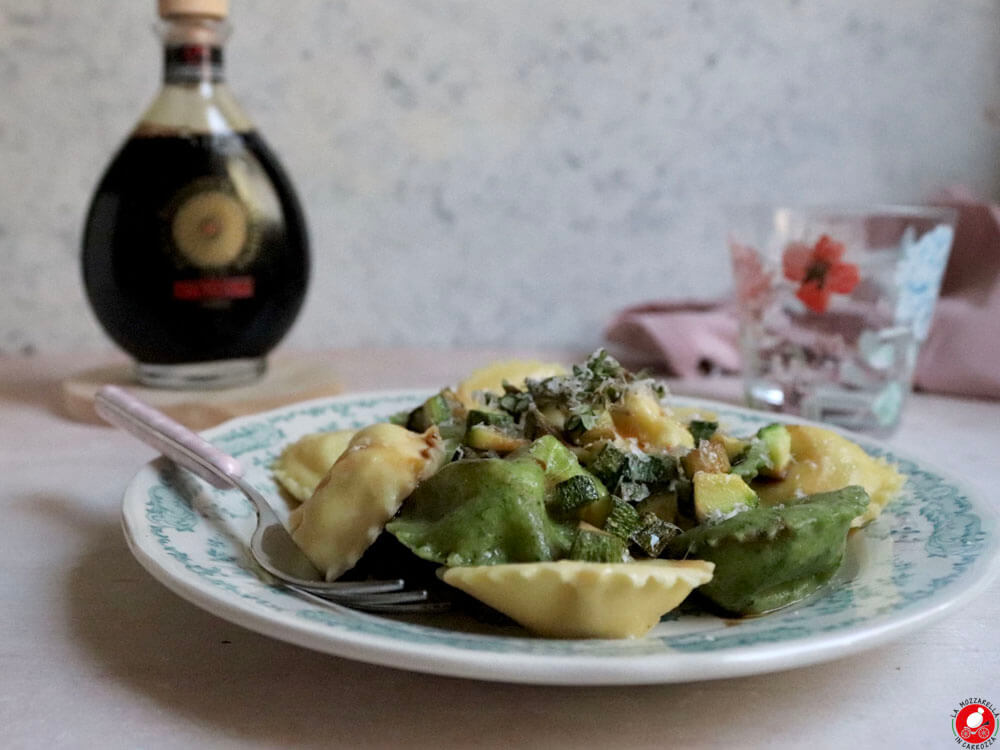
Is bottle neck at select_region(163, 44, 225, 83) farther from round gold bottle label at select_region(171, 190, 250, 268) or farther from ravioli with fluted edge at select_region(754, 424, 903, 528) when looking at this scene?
ravioli with fluted edge at select_region(754, 424, 903, 528)

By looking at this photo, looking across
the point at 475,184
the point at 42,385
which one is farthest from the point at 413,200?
the point at 42,385

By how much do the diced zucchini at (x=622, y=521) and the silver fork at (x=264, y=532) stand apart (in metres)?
0.16

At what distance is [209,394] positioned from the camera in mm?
1673

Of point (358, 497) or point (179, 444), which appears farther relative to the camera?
point (179, 444)

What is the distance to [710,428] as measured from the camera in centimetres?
116

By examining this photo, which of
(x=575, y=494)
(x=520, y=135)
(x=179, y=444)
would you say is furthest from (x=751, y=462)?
(x=520, y=135)

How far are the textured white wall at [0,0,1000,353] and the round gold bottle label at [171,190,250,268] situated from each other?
0.62m

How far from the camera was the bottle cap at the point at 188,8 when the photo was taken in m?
1.61

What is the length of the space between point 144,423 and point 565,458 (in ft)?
1.57

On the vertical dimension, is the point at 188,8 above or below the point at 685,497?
above

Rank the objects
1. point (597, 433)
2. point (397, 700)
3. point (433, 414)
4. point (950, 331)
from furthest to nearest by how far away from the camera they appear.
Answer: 1. point (950, 331)
2. point (433, 414)
3. point (597, 433)
4. point (397, 700)

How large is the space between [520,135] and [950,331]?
990mm

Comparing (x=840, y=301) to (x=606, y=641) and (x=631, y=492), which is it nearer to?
(x=631, y=492)

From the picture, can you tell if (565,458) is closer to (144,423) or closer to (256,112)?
(144,423)
